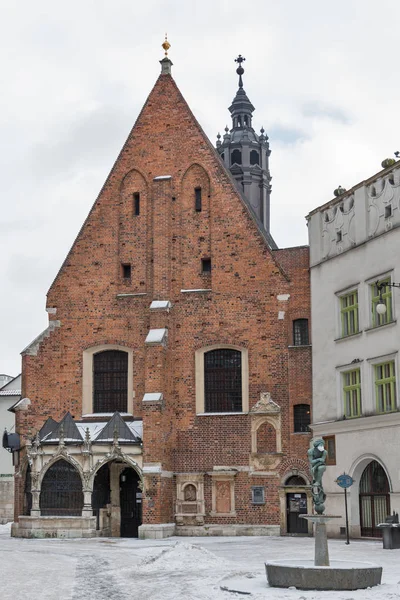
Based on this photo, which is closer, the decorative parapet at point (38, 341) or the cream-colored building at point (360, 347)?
the cream-colored building at point (360, 347)

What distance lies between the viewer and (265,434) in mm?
32844

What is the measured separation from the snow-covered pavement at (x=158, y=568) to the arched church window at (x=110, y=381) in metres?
6.26

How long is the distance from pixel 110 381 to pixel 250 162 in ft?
83.5

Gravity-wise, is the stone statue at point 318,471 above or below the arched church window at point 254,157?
below

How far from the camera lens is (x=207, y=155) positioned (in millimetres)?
35844

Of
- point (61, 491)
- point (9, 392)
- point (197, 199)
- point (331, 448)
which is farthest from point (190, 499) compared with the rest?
point (9, 392)

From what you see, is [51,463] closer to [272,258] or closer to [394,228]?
[272,258]

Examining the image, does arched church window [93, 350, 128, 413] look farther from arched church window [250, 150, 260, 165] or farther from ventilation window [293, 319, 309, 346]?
arched church window [250, 150, 260, 165]

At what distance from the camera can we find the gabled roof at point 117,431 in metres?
32.2

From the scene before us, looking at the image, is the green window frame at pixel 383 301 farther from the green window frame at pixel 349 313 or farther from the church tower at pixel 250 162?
the church tower at pixel 250 162

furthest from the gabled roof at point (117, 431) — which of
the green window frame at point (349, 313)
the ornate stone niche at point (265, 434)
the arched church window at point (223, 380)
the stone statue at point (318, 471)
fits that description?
the stone statue at point (318, 471)

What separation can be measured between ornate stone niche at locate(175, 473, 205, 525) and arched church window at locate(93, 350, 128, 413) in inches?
147

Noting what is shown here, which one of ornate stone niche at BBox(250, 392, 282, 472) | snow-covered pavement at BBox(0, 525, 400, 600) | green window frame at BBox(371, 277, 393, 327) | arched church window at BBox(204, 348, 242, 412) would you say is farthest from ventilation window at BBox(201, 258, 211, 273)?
snow-covered pavement at BBox(0, 525, 400, 600)

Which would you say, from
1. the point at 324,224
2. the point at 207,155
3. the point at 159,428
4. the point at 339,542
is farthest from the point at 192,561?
the point at 207,155
